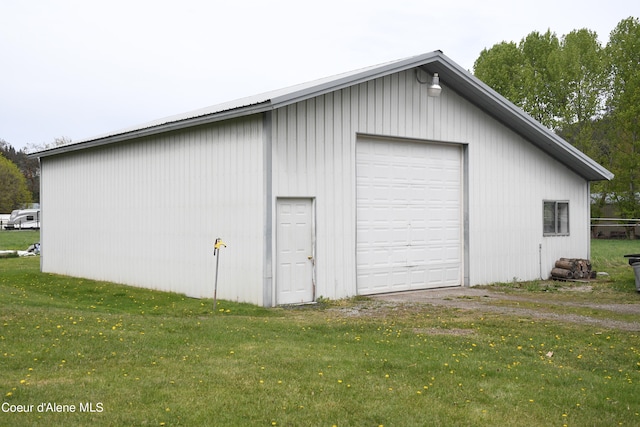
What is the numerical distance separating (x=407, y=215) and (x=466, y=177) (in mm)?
2142

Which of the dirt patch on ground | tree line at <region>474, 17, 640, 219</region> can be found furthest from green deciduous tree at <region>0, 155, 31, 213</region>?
the dirt patch on ground

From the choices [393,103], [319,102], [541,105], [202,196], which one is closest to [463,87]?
[393,103]

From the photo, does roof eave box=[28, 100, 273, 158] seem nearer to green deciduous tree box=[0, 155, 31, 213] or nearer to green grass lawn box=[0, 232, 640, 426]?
green grass lawn box=[0, 232, 640, 426]

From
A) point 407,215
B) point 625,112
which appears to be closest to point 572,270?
point 407,215

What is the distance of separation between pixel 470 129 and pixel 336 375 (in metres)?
11.1

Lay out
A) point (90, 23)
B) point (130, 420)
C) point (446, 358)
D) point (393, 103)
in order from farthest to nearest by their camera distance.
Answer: point (90, 23), point (393, 103), point (446, 358), point (130, 420)

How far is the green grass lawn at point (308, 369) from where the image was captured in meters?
5.78

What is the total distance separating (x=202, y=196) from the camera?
47.0 ft

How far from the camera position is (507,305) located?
43.3ft

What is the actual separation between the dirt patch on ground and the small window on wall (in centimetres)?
307

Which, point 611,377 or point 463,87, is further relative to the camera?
point 463,87

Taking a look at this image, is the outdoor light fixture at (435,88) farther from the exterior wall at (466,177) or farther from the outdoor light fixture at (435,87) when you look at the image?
Answer: the exterior wall at (466,177)

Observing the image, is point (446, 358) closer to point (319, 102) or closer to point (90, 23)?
point (319, 102)

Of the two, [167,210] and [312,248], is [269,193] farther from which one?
[167,210]
